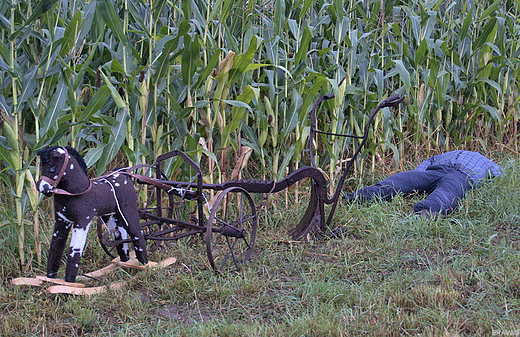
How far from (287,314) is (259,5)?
125 inches

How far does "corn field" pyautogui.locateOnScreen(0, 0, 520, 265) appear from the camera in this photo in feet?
9.36

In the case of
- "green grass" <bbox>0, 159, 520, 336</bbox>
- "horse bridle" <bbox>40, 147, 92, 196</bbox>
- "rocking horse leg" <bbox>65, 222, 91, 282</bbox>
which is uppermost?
"horse bridle" <bbox>40, 147, 92, 196</bbox>

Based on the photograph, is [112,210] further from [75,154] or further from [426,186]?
[426,186]

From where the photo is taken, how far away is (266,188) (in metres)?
2.95

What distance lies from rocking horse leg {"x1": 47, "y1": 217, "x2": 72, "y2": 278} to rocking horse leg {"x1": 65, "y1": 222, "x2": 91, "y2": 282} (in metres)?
0.07

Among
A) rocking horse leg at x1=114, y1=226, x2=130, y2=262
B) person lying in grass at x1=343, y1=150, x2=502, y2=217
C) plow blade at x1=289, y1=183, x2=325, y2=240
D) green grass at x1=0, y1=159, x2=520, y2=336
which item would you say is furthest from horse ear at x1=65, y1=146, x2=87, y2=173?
person lying in grass at x1=343, y1=150, x2=502, y2=217

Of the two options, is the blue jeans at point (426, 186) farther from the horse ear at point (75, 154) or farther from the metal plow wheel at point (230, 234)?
the horse ear at point (75, 154)

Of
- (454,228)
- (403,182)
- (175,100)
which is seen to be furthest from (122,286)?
(403,182)

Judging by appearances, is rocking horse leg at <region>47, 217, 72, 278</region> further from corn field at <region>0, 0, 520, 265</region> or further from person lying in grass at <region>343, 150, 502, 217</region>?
person lying in grass at <region>343, 150, 502, 217</region>

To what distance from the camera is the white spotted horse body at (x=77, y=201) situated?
226 centimetres

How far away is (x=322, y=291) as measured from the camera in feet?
8.43

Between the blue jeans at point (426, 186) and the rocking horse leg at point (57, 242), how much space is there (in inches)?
98.6

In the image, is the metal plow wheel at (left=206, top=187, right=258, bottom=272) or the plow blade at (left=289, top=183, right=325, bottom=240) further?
the plow blade at (left=289, top=183, right=325, bottom=240)

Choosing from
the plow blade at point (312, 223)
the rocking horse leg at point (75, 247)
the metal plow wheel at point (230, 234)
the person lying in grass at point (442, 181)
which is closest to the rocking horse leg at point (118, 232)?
the rocking horse leg at point (75, 247)
